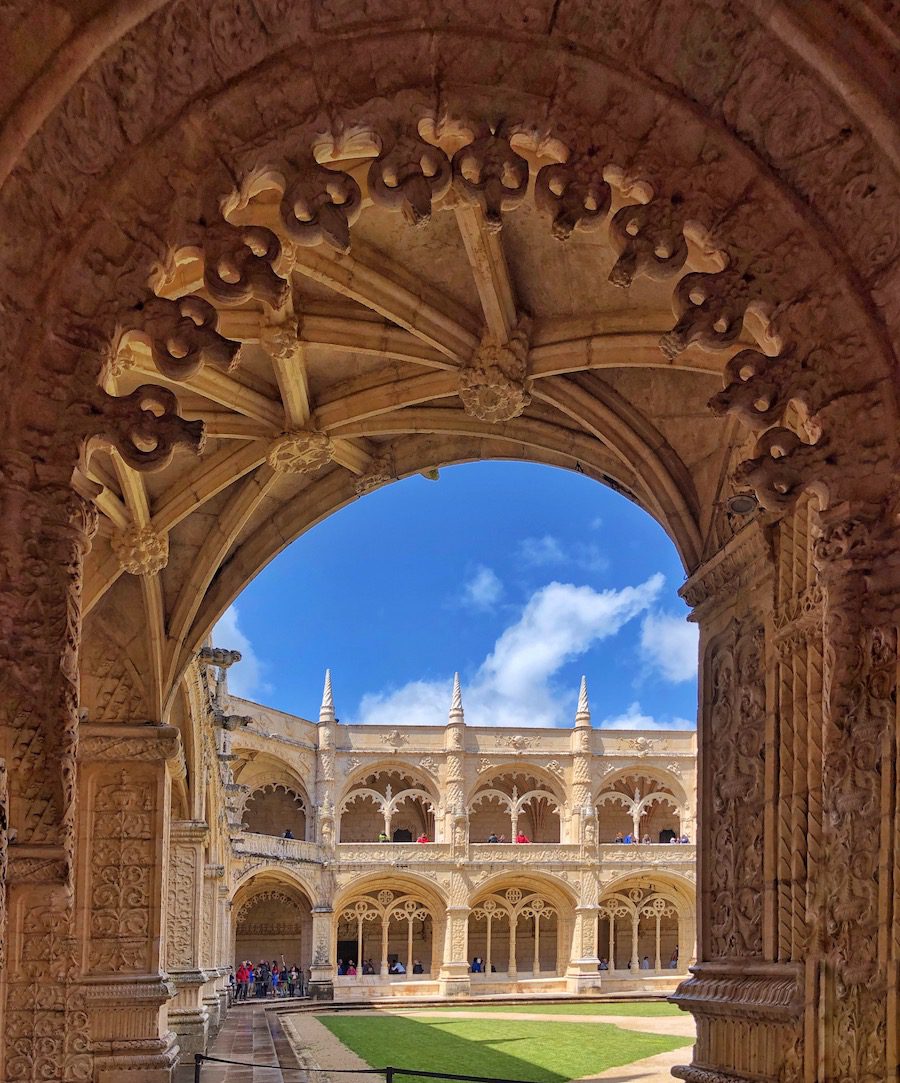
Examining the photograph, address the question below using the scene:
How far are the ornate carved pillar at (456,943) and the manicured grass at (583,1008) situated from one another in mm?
2374

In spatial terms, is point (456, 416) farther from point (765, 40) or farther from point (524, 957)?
point (524, 957)

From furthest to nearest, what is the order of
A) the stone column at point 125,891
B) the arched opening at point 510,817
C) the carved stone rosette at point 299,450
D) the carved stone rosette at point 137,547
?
the arched opening at point 510,817
the stone column at point 125,891
the carved stone rosette at point 137,547
the carved stone rosette at point 299,450

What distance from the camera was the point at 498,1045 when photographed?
1786 centimetres

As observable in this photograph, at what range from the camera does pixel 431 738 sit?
111 feet

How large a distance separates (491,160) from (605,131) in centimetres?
30

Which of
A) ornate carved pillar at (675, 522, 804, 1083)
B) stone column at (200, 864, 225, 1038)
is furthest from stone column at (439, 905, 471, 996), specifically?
ornate carved pillar at (675, 522, 804, 1083)

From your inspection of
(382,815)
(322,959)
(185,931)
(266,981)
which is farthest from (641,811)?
(185,931)

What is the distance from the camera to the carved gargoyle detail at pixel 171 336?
3.14 m

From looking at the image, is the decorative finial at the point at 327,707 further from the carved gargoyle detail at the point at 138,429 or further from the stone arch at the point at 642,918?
the carved gargoyle detail at the point at 138,429

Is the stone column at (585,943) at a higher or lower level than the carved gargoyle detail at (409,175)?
lower

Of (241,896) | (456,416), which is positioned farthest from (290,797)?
(456,416)

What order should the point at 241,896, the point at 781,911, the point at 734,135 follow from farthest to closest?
the point at 241,896 → the point at 781,911 → the point at 734,135

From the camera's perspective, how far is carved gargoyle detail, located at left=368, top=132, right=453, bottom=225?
332 centimetres

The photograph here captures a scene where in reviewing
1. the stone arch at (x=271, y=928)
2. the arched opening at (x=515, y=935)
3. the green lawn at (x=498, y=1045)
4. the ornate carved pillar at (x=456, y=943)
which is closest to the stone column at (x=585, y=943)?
the arched opening at (x=515, y=935)
